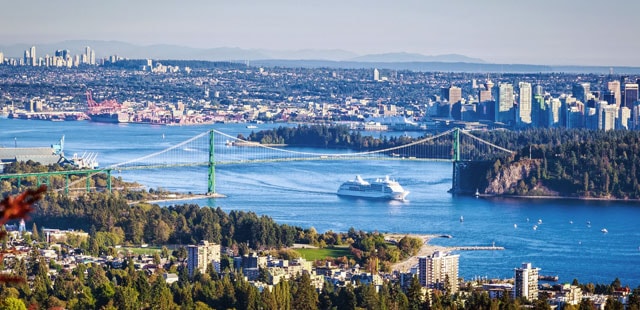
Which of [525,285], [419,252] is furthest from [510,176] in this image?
[525,285]

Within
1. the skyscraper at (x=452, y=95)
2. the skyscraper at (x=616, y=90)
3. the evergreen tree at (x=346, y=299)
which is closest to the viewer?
the evergreen tree at (x=346, y=299)

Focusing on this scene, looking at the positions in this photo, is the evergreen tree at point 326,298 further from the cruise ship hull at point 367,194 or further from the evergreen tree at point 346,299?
the cruise ship hull at point 367,194

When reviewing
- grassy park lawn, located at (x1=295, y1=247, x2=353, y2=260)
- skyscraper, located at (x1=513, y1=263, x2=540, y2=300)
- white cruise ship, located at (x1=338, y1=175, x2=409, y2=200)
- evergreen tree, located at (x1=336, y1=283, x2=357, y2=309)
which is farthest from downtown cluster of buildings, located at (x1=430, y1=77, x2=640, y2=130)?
evergreen tree, located at (x1=336, y1=283, x2=357, y2=309)

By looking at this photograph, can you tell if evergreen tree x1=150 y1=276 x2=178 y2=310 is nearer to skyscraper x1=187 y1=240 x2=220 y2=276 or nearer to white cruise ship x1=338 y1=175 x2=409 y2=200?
skyscraper x1=187 y1=240 x2=220 y2=276

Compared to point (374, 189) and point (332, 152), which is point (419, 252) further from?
point (332, 152)

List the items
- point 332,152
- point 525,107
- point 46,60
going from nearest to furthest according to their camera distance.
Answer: point 332,152 → point 525,107 → point 46,60

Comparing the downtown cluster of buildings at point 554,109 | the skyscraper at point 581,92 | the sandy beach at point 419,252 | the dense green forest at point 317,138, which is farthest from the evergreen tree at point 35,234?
the skyscraper at point 581,92
